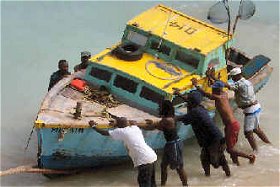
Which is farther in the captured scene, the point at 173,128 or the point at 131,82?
the point at 131,82

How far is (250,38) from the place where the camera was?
57.8 feet

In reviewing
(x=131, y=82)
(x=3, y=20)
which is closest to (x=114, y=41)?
(x=3, y=20)

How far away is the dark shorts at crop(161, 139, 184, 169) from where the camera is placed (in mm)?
9591

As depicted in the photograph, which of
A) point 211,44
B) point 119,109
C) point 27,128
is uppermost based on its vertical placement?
point 211,44

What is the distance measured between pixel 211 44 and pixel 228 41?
1.46ft

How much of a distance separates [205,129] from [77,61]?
7117 millimetres

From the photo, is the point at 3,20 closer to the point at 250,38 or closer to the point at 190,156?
the point at 250,38

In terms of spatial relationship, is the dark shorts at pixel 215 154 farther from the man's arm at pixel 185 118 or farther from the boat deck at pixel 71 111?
the boat deck at pixel 71 111

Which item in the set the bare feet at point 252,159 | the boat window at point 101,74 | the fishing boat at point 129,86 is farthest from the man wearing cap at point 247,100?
the boat window at point 101,74

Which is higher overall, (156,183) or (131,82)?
(131,82)

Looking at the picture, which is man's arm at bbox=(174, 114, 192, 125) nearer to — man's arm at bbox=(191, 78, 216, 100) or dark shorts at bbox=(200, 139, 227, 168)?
dark shorts at bbox=(200, 139, 227, 168)

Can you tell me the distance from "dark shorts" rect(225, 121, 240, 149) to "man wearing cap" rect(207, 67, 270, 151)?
0.89 m

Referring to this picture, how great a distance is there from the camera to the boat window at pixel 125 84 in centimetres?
1086


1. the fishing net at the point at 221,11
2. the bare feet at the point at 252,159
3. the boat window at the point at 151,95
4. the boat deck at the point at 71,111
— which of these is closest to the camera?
the boat deck at the point at 71,111
